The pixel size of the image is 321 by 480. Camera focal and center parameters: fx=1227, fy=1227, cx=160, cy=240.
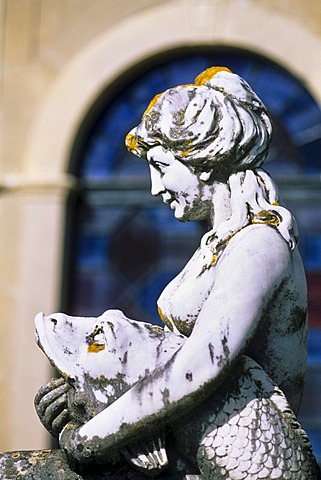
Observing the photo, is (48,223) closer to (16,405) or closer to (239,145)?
(16,405)

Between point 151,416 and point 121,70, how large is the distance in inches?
244

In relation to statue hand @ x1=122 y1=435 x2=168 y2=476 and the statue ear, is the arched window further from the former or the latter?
statue hand @ x1=122 y1=435 x2=168 y2=476

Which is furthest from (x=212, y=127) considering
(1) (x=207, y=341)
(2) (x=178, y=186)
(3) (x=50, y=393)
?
(3) (x=50, y=393)

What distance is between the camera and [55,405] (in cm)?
239

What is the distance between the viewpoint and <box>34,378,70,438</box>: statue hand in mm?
2385

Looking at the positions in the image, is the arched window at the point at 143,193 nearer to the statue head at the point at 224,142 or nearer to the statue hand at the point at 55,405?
the statue head at the point at 224,142

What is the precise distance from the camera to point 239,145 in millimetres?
2480

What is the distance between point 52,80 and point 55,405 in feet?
20.3

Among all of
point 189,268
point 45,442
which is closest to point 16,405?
point 45,442

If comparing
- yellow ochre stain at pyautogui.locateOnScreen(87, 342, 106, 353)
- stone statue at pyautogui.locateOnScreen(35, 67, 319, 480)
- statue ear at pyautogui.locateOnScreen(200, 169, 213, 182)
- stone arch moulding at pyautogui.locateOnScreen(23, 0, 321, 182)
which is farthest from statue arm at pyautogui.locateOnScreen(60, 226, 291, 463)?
stone arch moulding at pyautogui.locateOnScreen(23, 0, 321, 182)

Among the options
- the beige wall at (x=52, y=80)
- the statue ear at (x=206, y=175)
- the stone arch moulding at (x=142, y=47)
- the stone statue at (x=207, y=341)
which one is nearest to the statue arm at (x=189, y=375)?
the stone statue at (x=207, y=341)

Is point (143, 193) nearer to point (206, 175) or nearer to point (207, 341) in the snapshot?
point (206, 175)

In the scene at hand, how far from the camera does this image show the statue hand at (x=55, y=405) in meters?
2.38

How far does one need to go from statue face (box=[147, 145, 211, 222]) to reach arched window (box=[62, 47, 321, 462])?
17.4ft
